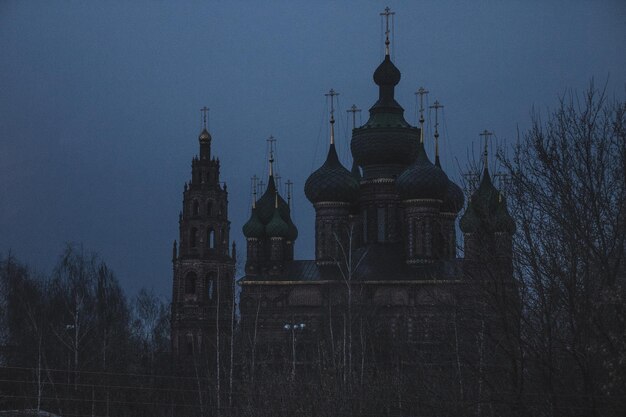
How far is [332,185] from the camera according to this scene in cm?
5038

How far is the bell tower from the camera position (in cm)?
5044

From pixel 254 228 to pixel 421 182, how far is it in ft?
31.5

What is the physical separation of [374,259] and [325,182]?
4.41 meters

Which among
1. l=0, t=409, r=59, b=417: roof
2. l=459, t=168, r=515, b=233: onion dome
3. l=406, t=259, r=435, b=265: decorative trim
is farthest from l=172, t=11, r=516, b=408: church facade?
l=459, t=168, r=515, b=233: onion dome

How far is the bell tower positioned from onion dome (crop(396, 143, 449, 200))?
8.59 meters

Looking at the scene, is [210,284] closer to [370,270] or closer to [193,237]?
[193,237]

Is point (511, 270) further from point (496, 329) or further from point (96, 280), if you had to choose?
point (96, 280)

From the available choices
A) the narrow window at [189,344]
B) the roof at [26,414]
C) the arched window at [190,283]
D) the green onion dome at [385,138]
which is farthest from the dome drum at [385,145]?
the roof at [26,414]

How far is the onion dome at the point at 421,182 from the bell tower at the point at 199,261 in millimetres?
8586

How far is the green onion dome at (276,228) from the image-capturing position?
52469 millimetres

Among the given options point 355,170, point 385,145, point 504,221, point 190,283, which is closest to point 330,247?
point 385,145

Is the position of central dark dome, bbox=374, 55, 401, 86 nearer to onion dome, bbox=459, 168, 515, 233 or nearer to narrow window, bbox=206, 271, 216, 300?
narrow window, bbox=206, 271, 216, 300

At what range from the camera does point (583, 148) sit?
18.9 m

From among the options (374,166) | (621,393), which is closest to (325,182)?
(374,166)
